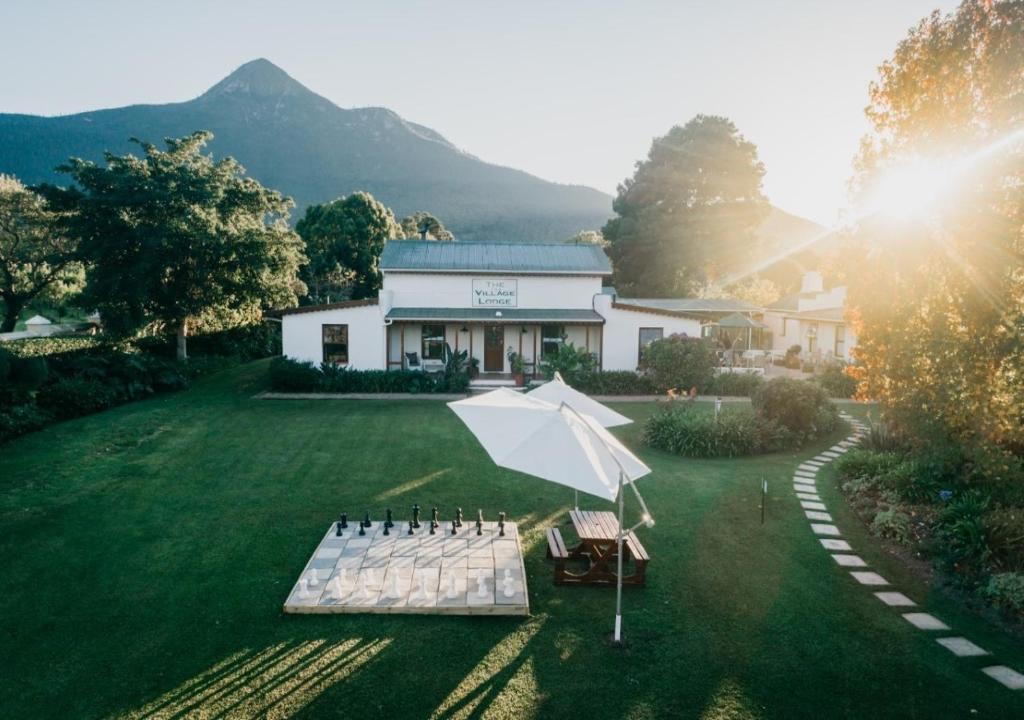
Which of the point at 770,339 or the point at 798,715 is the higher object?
the point at 770,339

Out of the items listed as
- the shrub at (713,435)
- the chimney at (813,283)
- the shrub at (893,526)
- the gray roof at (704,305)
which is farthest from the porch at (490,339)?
the chimney at (813,283)

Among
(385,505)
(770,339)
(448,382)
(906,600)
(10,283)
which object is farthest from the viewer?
(770,339)

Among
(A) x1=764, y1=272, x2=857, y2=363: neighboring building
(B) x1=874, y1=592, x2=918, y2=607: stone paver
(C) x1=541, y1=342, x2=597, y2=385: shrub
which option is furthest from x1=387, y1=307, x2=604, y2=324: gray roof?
(B) x1=874, y1=592, x2=918, y2=607: stone paver

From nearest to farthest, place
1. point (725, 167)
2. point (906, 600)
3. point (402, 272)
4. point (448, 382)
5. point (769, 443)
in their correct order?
point (906, 600)
point (769, 443)
point (448, 382)
point (402, 272)
point (725, 167)

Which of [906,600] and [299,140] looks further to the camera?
[299,140]

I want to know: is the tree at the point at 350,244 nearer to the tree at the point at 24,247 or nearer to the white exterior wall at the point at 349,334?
the tree at the point at 24,247

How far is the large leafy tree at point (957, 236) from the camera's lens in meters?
8.05

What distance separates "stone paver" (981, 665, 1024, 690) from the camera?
586 centimetres

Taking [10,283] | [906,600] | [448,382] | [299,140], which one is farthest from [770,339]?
[299,140]

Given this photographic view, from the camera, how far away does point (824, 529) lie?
32.4 feet

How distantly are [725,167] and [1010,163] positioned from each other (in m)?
49.6

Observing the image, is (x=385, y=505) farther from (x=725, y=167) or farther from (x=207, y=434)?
(x=725, y=167)

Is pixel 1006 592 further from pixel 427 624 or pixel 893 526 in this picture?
pixel 427 624

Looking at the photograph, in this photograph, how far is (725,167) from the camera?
5372 centimetres
